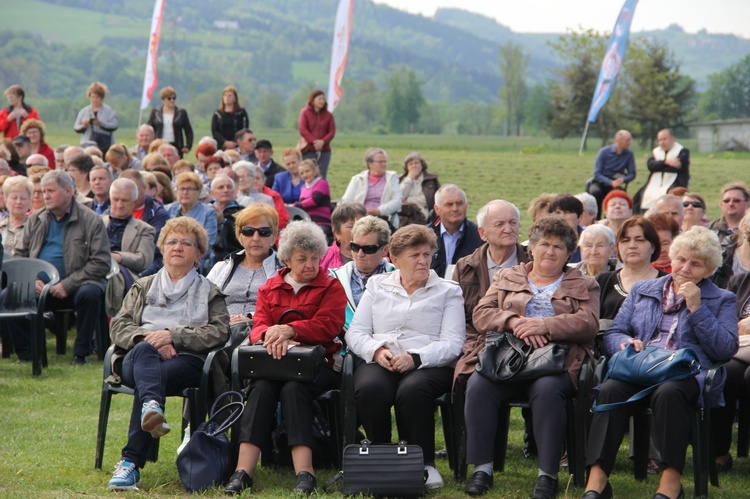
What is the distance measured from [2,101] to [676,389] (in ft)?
307

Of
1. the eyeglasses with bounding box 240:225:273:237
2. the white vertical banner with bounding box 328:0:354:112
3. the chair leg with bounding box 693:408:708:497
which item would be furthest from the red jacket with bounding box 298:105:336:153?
the chair leg with bounding box 693:408:708:497

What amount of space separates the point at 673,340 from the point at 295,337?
2.03 meters

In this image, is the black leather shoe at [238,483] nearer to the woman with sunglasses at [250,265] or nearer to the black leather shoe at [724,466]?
the woman with sunglasses at [250,265]

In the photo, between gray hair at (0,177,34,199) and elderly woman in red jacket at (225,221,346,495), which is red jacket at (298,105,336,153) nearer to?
gray hair at (0,177,34,199)

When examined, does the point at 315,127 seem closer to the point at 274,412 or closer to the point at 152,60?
the point at 152,60

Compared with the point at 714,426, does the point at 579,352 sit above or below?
above

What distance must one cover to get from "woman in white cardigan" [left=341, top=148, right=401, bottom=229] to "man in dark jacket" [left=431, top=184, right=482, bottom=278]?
3772 millimetres

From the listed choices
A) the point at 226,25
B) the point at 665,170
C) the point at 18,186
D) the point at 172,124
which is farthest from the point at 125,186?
the point at 226,25

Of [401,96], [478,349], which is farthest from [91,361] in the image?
[401,96]

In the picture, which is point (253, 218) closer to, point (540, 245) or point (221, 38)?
point (540, 245)

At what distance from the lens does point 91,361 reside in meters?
8.60

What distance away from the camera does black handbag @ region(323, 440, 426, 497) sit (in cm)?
498

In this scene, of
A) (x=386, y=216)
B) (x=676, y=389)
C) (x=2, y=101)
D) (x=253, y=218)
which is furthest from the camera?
(x=2, y=101)

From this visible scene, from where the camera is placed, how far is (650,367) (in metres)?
5.01
